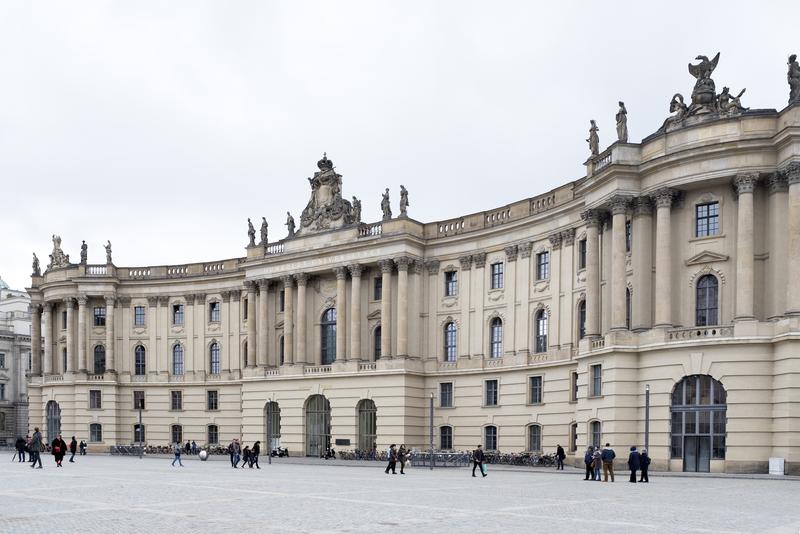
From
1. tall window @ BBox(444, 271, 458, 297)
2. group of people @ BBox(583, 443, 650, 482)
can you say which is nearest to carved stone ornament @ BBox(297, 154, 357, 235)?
tall window @ BBox(444, 271, 458, 297)

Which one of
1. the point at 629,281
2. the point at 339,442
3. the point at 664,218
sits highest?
the point at 664,218

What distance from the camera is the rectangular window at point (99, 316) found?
87188 millimetres

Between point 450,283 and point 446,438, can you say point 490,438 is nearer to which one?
point 446,438

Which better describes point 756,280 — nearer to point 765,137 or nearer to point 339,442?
point 765,137

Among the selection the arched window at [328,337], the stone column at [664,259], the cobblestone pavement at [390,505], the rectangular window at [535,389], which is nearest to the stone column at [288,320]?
the arched window at [328,337]

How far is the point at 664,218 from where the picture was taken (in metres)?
47.7

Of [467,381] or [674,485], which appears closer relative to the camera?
[674,485]

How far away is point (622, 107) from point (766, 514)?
31796 mm

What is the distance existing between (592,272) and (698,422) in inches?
435

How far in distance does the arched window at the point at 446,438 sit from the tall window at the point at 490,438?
318 cm

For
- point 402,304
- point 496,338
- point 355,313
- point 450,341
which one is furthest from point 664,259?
point 355,313

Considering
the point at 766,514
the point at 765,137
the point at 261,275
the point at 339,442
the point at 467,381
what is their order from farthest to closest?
the point at 261,275 < the point at 339,442 < the point at 467,381 < the point at 765,137 < the point at 766,514

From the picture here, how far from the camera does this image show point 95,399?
8556cm

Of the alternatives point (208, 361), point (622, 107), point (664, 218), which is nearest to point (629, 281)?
point (664, 218)
